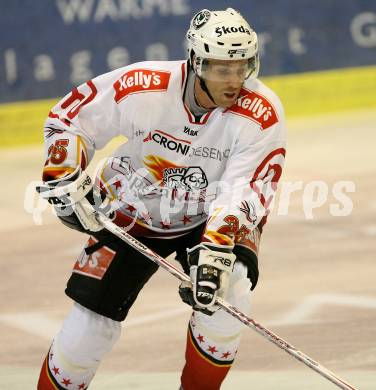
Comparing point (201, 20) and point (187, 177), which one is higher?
point (201, 20)

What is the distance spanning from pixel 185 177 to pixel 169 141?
0.51 feet

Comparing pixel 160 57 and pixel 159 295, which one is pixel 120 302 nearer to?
pixel 159 295

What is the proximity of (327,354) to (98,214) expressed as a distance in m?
1.49

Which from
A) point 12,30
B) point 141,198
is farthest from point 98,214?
point 12,30

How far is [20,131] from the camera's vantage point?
9859 mm

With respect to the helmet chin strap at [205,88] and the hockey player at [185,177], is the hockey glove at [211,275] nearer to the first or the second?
the hockey player at [185,177]

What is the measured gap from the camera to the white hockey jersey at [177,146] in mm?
4508

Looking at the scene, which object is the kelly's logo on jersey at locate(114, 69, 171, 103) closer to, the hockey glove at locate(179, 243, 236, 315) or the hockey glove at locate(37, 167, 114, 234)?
the hockey glove at locate(37, 167, 114, 234)

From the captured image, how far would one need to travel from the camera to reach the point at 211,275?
4.40 m

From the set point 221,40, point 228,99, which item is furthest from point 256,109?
point 221,40

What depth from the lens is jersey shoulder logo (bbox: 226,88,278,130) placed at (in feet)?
14.9

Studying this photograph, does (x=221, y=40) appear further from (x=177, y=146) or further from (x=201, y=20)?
(x=177, y=146)

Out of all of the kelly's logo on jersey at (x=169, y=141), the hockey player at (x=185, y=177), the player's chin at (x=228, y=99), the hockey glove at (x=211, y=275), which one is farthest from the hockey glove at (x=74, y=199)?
the player's chin at (x=228, y=99)

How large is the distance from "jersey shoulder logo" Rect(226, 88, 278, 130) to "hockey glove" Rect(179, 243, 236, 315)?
495 mm
